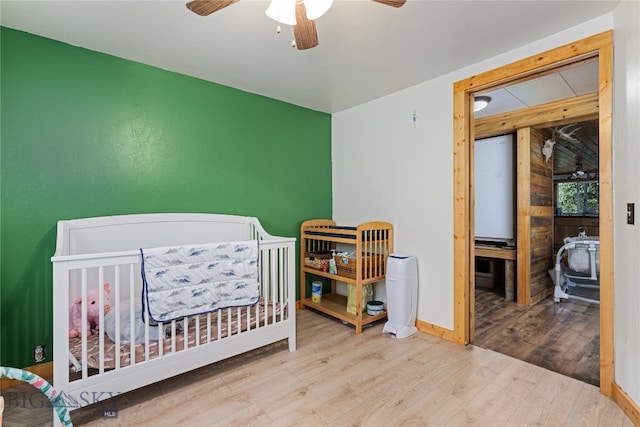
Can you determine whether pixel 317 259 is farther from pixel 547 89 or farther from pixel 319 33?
pixel 547 89

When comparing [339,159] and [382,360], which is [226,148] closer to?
[339,159]

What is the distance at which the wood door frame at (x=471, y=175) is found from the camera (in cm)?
181

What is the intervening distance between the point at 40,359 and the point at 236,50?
8.32 feet

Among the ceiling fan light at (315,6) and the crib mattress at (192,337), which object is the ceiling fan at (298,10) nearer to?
the ceiling fan light at (315,6)

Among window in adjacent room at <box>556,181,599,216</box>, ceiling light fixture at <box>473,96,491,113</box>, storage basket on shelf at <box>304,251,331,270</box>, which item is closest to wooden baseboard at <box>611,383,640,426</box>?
storage basket on shelf at <box>304,251,331,270</box>

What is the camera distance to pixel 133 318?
5.82ft

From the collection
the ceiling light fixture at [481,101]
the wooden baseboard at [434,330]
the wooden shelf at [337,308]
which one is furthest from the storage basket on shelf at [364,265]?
the ceiling light fixture at [481,101]

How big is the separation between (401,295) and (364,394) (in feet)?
3.31

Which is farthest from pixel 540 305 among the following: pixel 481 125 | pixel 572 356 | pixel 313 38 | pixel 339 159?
pixel 313 38

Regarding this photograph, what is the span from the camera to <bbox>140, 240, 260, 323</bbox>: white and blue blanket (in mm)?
1809

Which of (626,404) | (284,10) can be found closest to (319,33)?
(284,10)

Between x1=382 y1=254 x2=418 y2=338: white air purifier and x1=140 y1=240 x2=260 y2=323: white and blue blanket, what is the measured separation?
1218 millimetres

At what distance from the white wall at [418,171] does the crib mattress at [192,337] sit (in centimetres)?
138

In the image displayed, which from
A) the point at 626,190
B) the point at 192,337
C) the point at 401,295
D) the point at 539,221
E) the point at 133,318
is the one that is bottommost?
the point at 192,337
